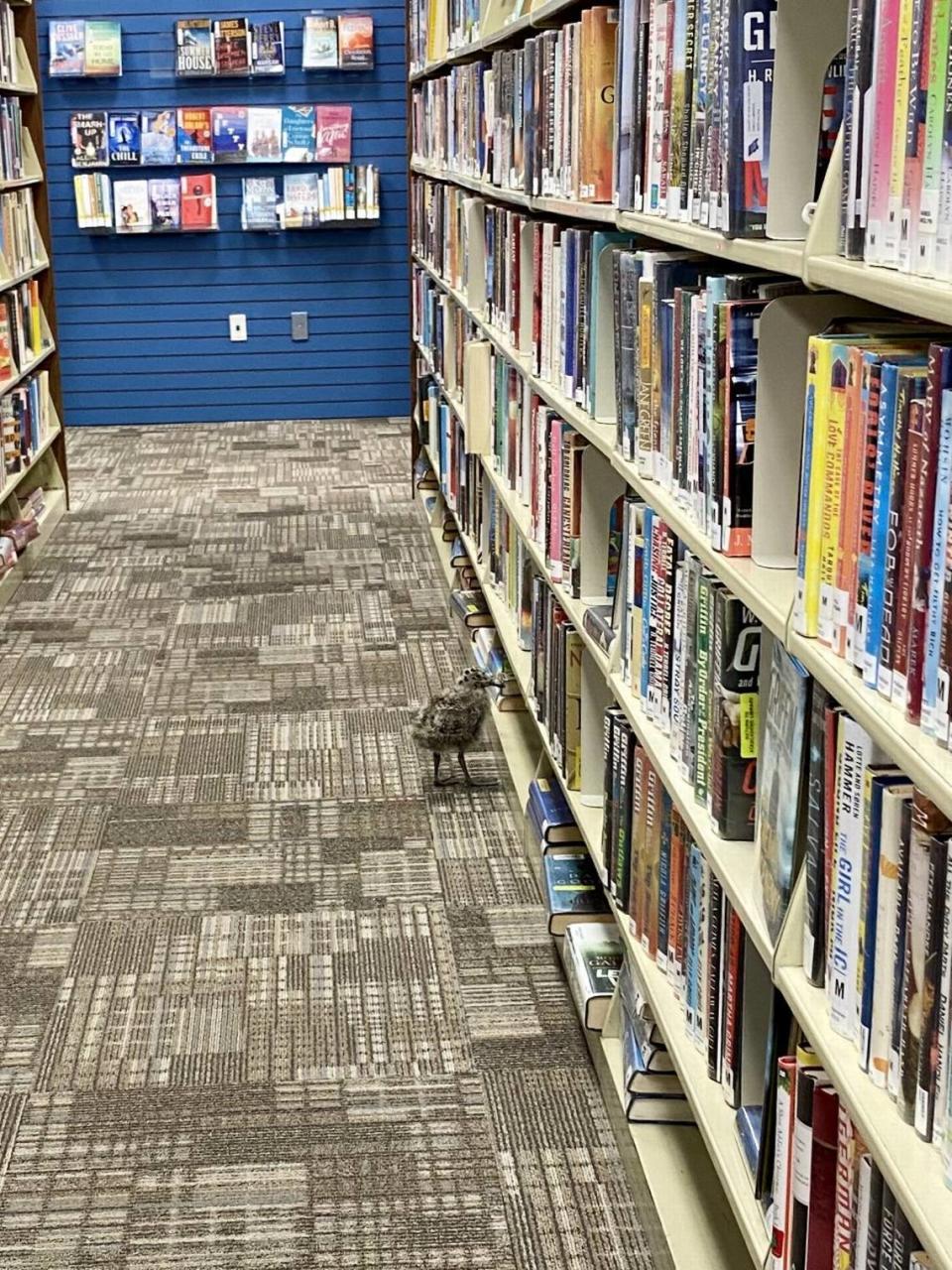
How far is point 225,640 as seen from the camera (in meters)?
4.93

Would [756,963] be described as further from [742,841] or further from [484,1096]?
[484,1096]

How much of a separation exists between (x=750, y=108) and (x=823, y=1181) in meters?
1.06

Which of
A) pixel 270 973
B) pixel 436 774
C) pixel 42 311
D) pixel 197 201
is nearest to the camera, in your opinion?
pixel 270 973

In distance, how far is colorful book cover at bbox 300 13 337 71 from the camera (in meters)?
7.89

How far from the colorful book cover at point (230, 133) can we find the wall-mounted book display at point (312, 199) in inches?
5.9

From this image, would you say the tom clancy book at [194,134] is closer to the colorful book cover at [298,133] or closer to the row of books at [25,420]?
the colorful book cover at [298,133]

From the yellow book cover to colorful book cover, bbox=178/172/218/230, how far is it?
722cm

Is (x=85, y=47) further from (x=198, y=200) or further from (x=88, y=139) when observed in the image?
(x=198, y=200)

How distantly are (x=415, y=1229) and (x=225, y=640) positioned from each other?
9.71ft

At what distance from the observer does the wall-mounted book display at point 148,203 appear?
8023 millimetres

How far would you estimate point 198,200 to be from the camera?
8070mm

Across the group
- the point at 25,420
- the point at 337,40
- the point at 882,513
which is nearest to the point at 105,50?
the point at 337,40

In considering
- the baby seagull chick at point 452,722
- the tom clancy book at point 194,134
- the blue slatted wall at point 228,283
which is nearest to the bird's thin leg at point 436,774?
the baby seagull chick at point 452,722

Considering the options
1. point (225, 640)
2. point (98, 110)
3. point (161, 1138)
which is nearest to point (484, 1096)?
point (161, 1138)
